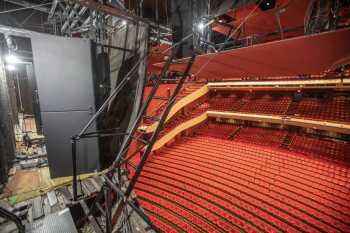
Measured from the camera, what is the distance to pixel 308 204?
3.78 m

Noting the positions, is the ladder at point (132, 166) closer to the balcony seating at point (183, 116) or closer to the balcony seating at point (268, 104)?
the balcony seating at point (183, 116)

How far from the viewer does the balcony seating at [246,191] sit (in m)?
3.53

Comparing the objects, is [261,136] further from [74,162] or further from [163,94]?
[74,162]

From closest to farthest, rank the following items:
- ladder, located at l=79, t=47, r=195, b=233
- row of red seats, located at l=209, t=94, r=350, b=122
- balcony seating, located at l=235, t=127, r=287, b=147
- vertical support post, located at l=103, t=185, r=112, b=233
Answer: ladder, located at l=79, t=47, r=195, b=233
vertical support post, located at l=103, t=185, r=112, b=233
row of red seats, located at l=209, t=94, r=350, b=122
balcony seating, located at l=235, t=127, r=287, b=147

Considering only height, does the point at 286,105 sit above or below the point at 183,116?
above

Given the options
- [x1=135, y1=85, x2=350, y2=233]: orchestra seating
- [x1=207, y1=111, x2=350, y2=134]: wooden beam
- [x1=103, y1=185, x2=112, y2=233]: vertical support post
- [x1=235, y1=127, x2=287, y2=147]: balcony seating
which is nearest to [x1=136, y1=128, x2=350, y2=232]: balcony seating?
[x1=135, y1=85, x2=350, y2=233]: orchestra seating

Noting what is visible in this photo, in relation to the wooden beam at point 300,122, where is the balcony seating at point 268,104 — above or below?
above

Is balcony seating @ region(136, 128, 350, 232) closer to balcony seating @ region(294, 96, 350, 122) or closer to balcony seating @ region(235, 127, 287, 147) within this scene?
balcony seating @ region(235, 127, 287, 147)

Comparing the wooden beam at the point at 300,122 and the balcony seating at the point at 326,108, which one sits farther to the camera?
the balcony seating at the point at 326,108

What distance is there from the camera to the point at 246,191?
437 cm

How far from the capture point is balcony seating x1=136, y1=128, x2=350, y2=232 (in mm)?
3525

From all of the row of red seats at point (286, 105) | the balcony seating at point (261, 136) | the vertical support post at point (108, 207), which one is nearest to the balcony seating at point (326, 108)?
A: the row of red seats at point (286, 105)

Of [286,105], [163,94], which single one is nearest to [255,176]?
[286,105]

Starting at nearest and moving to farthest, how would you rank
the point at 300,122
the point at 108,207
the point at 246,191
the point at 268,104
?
the point at 108,207 < the point at 246,191 < the point at 300,122 < the point at 268,104
